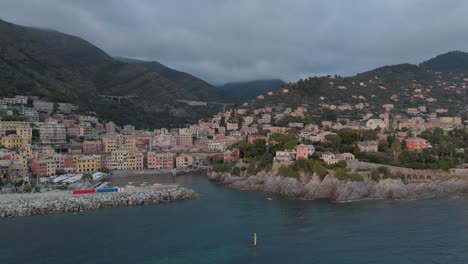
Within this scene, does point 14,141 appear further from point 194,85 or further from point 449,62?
point 449,62

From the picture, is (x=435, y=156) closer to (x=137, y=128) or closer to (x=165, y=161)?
(x=165, y=161)

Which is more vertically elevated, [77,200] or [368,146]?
[368,146]

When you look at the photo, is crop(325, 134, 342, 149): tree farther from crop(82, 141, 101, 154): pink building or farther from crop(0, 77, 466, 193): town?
crop(82, 141, 101, 154): pink building

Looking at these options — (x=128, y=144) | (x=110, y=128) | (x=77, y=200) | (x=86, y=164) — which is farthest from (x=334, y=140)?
(x=110, y=128)

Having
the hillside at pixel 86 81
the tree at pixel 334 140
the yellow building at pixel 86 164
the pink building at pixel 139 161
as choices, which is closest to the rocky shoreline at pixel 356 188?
the tree at pixel 334 140

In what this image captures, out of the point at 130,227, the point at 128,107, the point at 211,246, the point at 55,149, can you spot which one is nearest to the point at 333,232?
the point at 211,246

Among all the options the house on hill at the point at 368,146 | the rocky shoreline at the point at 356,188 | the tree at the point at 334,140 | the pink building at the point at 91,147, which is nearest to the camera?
the rocky shoreline at the point at 356,188

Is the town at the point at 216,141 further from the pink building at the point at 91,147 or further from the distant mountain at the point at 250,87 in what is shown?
the distant mountain at the point at 250,87

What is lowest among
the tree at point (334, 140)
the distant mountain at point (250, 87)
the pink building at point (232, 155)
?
the pink building at point (232, 155)
